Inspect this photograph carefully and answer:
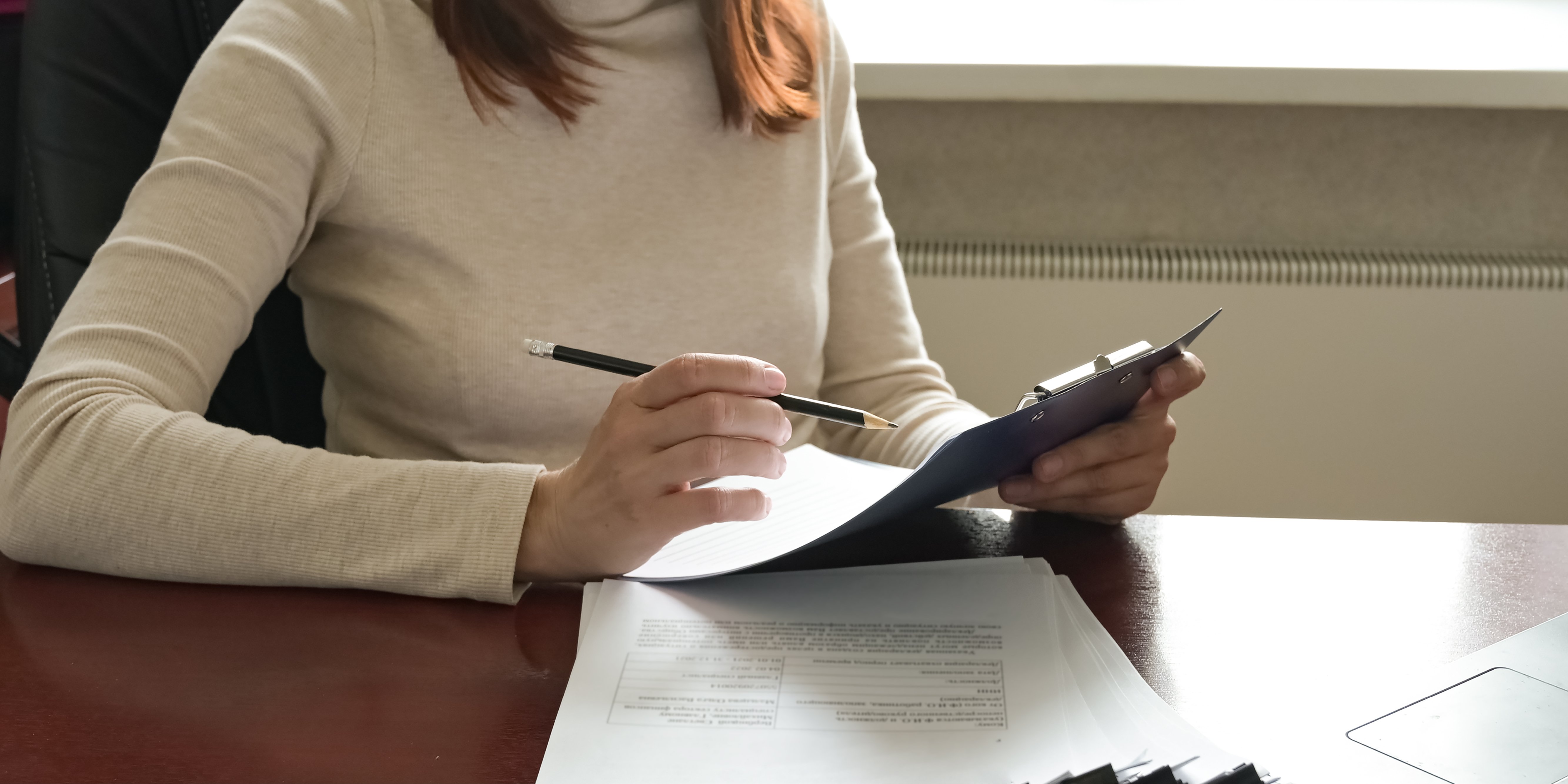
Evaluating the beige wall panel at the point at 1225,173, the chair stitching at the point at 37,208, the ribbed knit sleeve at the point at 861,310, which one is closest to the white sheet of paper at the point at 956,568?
the ribbed knit sleeve at the point at 861,310

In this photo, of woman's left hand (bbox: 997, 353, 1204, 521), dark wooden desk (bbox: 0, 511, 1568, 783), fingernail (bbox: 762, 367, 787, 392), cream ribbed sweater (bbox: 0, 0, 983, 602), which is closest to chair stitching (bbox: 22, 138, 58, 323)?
cream ribbed sweater (bbox: 0, 0, 983, 602)

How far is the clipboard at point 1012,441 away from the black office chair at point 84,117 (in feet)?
1.73

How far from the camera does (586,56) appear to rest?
3.22ft

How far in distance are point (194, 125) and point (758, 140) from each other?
45 centimetres

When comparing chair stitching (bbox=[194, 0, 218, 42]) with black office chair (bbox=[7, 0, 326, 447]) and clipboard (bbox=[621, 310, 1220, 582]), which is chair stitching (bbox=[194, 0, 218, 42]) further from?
clipboard (bbox=[621, 310, 1220, 582])

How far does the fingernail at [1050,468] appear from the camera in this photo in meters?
0.76

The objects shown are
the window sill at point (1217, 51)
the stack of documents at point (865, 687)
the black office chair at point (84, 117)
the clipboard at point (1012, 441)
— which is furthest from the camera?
the window sill at point (1217, 51)

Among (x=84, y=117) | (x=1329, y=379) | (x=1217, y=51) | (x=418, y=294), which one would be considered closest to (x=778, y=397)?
(x=418, y=294)

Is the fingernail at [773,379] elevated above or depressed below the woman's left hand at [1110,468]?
above

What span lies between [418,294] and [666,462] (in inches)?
14.6

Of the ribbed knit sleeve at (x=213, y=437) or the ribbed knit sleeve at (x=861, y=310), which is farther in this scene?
the ribbed knit sleeve at (x=861, y=310)

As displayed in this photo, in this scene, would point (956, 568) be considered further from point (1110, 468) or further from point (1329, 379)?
point (1329, 379)

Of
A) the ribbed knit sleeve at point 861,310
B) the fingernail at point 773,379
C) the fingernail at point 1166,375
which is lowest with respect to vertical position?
the ribbed knit sleeve at point 861,310

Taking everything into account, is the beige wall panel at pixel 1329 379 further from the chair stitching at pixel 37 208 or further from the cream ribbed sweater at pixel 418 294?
the chair stitching at pixel 37 208
